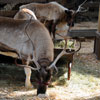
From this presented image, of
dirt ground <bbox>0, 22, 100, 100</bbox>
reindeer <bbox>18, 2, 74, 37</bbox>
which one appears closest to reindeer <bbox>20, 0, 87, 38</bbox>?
reindeer <bbox>18, 2, 74, 37</bbox>

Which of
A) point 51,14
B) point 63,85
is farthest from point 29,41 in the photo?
point 51,14

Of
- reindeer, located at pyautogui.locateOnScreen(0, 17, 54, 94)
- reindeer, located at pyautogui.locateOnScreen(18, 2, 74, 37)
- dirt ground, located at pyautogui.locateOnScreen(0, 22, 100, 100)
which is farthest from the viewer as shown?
reindeer, located at pyautogui.locateOnScreen(18, 2, 74, 37)

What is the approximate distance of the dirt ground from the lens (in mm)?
5355

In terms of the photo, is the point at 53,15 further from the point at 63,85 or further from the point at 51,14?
the point at 63,85

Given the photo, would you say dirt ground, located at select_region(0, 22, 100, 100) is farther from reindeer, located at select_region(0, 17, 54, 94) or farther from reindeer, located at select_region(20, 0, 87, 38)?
reindeer, located at select_region(20, 0, 87, 38)

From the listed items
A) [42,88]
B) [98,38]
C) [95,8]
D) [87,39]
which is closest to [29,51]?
[42,88]

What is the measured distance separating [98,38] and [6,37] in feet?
11.7

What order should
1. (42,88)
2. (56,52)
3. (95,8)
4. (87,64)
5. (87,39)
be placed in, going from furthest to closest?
1. (95,8)
2. (87,39)
3. (87,64)
4. (56,52)
5. (42,88)

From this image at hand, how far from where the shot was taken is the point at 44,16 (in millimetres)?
8391

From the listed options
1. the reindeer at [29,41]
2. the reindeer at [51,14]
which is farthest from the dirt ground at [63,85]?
the reindeer at [51,14]

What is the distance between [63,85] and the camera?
6133 millimetres

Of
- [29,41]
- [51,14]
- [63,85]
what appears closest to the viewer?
[29,41]

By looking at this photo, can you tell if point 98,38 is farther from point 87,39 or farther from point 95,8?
point 95,8

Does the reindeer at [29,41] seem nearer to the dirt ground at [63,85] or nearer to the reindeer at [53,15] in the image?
the dirt ground at [63,85]
